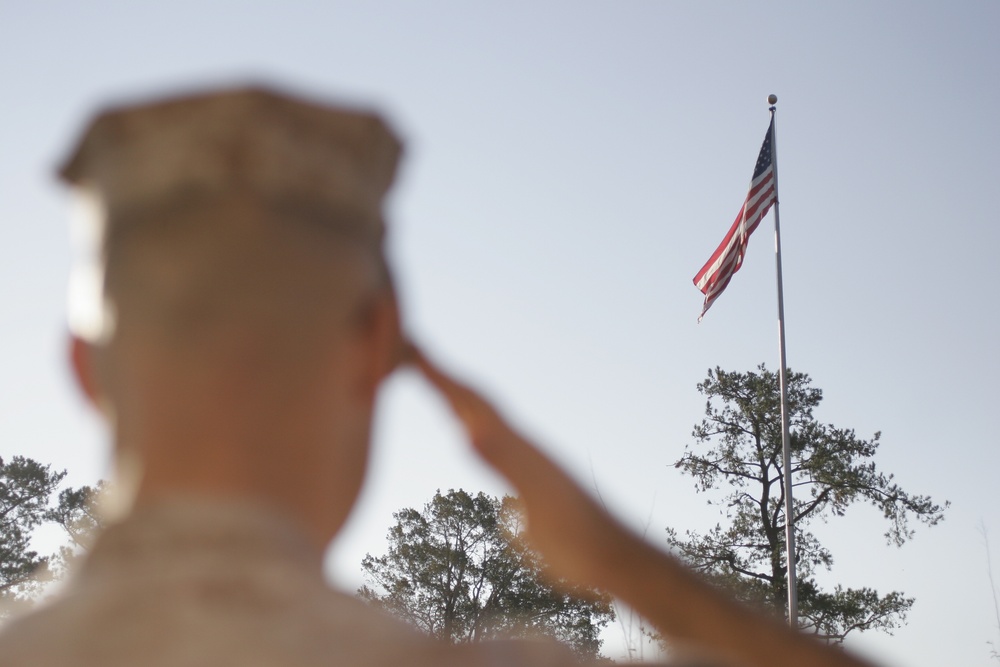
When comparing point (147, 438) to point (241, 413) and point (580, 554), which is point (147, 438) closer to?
point (241, 413)

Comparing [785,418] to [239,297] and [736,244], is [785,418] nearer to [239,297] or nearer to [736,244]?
[736,244]

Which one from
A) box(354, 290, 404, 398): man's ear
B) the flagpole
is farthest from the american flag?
box(354, 290, 404, 398): man's ear

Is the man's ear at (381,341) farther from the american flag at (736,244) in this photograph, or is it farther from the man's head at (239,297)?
the american flag at (736,244)

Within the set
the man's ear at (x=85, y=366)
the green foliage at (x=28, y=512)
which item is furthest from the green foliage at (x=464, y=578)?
the man's ear at (x=85, y=366)

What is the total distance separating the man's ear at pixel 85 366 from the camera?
3.16 ft

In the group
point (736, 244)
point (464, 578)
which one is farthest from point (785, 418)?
point (464, 578)

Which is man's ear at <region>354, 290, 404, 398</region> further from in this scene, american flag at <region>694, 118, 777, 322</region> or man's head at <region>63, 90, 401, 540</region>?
american flag at <region>694, 118, 777, 322</region>

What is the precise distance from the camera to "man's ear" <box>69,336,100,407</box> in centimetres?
96

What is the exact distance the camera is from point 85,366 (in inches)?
39.1

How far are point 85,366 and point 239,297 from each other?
0.76ft

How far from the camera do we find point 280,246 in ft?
2.93

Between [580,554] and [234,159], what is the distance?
1.57 ft

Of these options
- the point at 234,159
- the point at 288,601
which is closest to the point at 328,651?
the point at 288,601

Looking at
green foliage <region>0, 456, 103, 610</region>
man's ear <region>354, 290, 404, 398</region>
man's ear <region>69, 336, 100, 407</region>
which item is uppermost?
green foliage <region>0, 456, 103, 610</region>
